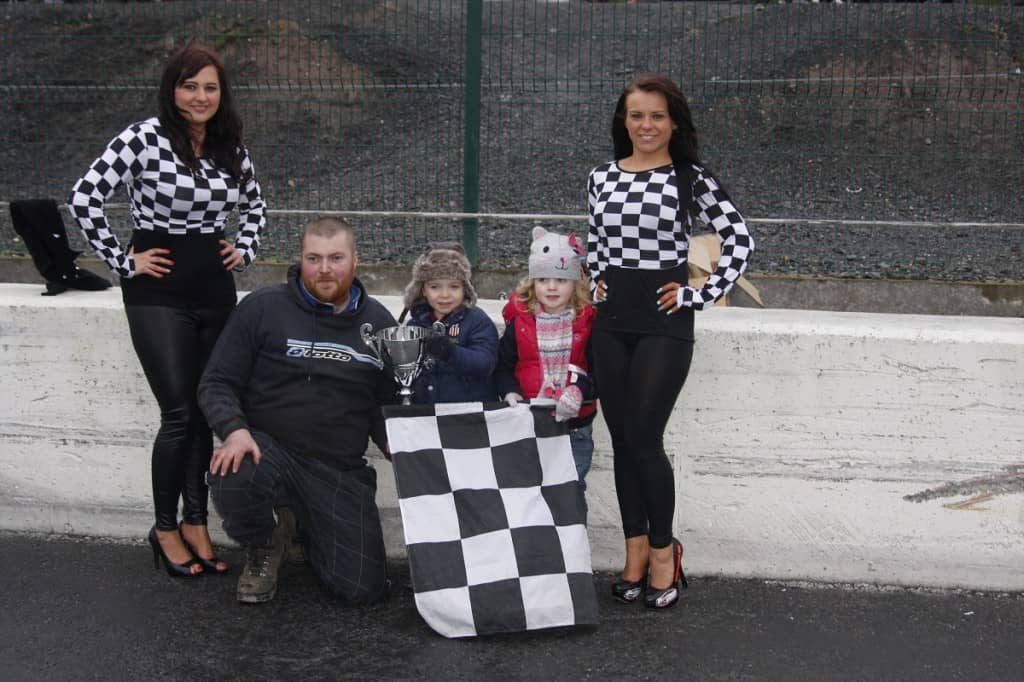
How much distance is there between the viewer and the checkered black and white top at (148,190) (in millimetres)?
3426

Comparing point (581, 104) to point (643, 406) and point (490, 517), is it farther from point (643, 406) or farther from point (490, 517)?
point (490, 517)

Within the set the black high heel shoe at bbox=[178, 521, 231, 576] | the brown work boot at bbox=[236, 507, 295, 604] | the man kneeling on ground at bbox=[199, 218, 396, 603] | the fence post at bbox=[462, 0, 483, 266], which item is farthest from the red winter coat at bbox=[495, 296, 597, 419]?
the fence post at bbox=[462, 0, 483, 266]

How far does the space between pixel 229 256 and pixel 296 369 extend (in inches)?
20.0

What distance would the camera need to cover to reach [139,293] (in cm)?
356

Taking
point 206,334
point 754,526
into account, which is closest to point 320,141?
point 206,334

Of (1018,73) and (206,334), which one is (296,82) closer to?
(206,334)

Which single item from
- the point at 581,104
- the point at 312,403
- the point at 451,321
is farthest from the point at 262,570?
the point at 581,104

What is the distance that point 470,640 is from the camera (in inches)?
129

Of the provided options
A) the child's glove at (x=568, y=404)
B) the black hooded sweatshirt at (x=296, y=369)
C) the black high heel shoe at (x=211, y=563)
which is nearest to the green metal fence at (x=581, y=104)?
the black hooded sweatshirt at (x=296, y=369)

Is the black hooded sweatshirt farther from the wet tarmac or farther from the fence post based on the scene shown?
the fence post

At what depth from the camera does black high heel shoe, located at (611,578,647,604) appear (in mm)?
3568

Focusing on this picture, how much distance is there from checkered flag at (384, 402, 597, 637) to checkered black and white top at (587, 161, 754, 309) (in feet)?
1.91

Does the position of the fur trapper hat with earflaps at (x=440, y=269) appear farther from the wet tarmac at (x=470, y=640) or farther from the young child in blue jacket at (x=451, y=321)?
the wet tarmac at (x=470, y=640)

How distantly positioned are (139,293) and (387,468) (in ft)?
3.42
